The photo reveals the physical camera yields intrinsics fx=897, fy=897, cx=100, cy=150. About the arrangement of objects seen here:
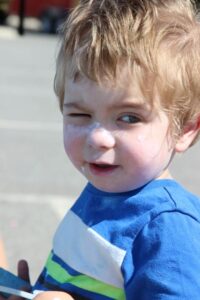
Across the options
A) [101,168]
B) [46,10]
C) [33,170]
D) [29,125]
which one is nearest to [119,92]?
[101,168]

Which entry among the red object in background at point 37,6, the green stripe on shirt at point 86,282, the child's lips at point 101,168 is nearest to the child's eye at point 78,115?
the child's lips at point 101,168

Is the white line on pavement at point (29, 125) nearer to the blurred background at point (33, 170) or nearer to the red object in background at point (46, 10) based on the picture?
the blurred background at point (33, 170)

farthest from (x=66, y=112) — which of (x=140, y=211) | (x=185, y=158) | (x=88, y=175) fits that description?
(x=185, y=158)

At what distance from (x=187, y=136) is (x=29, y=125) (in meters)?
7.32

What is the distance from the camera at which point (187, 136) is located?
6.88 ft

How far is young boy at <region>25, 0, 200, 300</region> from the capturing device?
6.26 feet

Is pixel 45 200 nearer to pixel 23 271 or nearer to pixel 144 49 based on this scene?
pixel 23 271

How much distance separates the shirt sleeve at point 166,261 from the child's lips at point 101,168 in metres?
0.16

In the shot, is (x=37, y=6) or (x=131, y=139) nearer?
(x=131, y=139)

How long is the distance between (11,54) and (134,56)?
17390 mm

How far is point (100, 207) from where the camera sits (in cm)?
208

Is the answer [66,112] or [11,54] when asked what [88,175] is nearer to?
[66,112]

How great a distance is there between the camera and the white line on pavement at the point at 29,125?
9.16 meters

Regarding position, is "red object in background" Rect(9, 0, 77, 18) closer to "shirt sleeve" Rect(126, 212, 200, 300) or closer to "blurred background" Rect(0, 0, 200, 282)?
"blurred background" Rect(0, 0, 200, 282)
